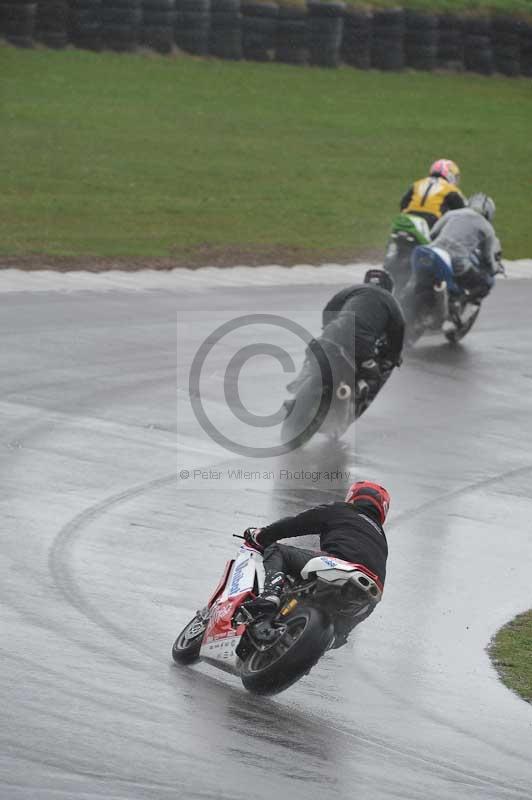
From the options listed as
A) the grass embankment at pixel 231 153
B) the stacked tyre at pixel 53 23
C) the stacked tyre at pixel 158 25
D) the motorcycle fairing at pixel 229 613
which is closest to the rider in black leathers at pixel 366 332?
the motorcycle fairing at pixel 229 613

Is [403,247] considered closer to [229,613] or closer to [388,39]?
[229,613]

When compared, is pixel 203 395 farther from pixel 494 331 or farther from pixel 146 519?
pixel 494 331

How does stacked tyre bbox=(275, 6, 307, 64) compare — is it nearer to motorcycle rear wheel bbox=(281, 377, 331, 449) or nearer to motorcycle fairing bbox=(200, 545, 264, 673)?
motorcycle rear wheel bbox=(281, 377, 331, 449)

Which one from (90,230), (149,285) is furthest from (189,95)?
(149,285)

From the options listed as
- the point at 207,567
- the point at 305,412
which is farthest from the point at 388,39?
the point at 207,567

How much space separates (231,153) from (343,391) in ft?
58.1

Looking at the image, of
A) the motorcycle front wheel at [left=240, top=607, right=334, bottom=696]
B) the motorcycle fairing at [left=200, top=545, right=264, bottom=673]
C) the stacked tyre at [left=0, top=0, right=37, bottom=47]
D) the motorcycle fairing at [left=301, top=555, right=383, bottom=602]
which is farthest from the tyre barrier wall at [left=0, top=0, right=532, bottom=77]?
the motorcycle front wheel at [left=240, top=607, right=334, bottom=696]

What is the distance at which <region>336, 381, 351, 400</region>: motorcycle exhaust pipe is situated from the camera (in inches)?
509

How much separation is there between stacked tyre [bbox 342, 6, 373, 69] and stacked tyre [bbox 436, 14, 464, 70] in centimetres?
213

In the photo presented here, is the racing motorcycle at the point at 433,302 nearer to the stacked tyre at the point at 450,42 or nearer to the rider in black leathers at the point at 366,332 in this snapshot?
the rider in black leathers at the point at 366,332

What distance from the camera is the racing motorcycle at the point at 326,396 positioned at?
1288 cm

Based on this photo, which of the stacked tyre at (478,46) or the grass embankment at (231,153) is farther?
the stacked tyre at (478,46)

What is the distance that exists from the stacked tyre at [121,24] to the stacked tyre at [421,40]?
24.7 feet

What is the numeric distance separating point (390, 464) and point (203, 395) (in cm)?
232
